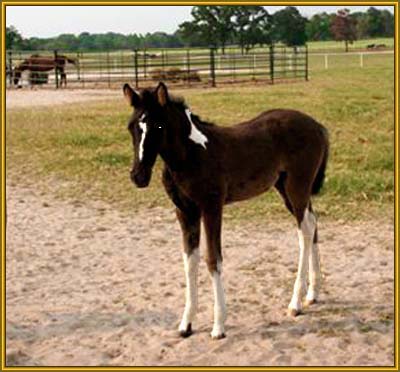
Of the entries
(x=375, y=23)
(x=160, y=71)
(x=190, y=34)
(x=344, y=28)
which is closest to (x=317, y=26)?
(x=375, y=23)

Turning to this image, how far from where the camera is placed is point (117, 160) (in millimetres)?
10422

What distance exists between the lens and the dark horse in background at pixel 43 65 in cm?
2744

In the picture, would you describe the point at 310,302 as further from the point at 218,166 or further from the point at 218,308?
the point at 218,166

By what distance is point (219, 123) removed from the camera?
13625mm

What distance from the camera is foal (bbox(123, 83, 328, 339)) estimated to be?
3936 millimetres

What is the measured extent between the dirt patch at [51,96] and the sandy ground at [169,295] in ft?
43.5

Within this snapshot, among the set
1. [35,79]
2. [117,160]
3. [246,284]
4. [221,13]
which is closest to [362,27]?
[221,13]

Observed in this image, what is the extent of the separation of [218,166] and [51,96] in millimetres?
19845

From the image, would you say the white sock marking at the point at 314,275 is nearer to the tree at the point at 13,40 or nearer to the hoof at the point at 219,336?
the hoof at the point at 219,336

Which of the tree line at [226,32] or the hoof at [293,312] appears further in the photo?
the tree line at [226,32]

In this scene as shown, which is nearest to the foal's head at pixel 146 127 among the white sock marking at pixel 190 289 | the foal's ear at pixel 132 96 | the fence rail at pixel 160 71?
the foal's ear at pixel 132 96

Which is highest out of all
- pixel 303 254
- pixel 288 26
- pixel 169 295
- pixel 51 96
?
pixel 288 26

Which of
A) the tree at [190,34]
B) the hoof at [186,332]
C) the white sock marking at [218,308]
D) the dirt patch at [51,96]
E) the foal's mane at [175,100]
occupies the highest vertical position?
the tree at [190,34]

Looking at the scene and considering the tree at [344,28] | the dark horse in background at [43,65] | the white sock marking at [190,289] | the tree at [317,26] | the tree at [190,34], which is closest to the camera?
A: the white sock marking at [190,289]
